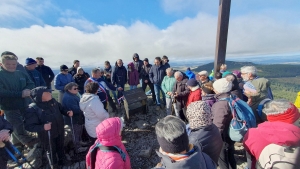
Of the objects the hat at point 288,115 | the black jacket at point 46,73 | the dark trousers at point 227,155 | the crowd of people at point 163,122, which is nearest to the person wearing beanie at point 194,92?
the crowd of people at point 163,122

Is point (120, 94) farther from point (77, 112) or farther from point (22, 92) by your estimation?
point (22, 92)

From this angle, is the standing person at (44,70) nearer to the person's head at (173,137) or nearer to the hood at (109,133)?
A: the hood at (109,133)

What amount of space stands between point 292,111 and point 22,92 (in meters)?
5.45

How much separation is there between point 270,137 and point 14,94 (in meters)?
5.21

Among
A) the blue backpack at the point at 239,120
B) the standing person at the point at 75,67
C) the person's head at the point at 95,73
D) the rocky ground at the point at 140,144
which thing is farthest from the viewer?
the standing person at the point at 75,67

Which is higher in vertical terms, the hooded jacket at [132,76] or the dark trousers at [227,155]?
the hooded jacket at [132,76]

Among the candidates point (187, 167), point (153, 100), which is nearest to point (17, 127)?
point (187, 167)

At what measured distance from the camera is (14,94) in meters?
3.79

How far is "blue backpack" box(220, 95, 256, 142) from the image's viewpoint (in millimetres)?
2865

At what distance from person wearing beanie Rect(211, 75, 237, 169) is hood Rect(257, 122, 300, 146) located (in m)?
0.82

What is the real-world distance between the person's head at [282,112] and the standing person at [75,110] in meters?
4.22

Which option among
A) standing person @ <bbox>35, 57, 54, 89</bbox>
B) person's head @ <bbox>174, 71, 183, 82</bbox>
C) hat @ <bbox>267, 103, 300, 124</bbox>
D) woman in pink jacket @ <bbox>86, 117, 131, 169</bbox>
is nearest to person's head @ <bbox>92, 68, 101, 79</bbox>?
person's head @ <bbox>174, 71, 183, 82</bbox>

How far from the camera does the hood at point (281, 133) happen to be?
183cm

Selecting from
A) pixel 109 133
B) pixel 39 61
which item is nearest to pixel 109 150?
pixel 109 133
